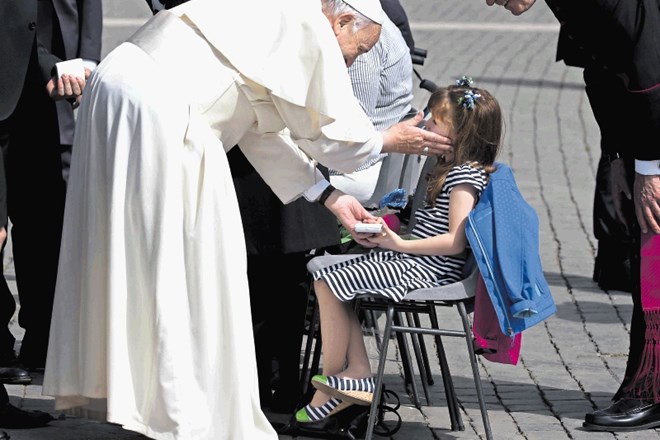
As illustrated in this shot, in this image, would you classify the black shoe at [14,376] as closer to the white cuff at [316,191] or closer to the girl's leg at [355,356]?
the girl's leg at [355,356]

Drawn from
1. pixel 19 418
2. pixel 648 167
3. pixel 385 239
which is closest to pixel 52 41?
pixel 19 418

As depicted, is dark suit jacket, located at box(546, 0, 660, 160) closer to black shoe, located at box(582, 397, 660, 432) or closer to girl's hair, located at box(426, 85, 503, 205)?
girl's hair, located at box(426, 85, 503, 205)

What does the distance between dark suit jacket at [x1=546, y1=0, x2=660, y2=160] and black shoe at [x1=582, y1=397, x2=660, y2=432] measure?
39.0 inches

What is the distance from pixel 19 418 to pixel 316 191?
4.79 ft

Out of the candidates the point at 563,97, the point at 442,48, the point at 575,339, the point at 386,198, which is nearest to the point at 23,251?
the point at 386,198

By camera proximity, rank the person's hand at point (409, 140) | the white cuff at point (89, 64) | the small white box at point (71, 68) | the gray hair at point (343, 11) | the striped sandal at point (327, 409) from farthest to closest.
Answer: the white cuff at point (89, 64)
the small white box at point (71, 68)
the striped sandal at point (327, 409)
the person's hand at point (409, 140)
the gray hair at point (343, 11)

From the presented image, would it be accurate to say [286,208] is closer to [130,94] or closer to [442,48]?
[130,94]

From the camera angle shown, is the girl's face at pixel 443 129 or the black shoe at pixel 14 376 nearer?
the girl's face at pixel 443 129

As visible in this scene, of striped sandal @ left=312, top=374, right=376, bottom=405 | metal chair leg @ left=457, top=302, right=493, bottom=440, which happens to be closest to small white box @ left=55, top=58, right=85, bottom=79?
striped sandal @ left=312, top=374, right=376, bottom=405

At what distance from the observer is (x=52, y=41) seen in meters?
6.04

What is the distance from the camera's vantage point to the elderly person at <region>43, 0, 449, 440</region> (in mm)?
4516

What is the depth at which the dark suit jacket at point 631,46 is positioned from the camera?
5.29 metres

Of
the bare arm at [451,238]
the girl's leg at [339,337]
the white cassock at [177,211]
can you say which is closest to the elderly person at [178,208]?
the white cassock at [177,211]

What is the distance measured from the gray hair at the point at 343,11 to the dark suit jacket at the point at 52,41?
1306 millimetres
